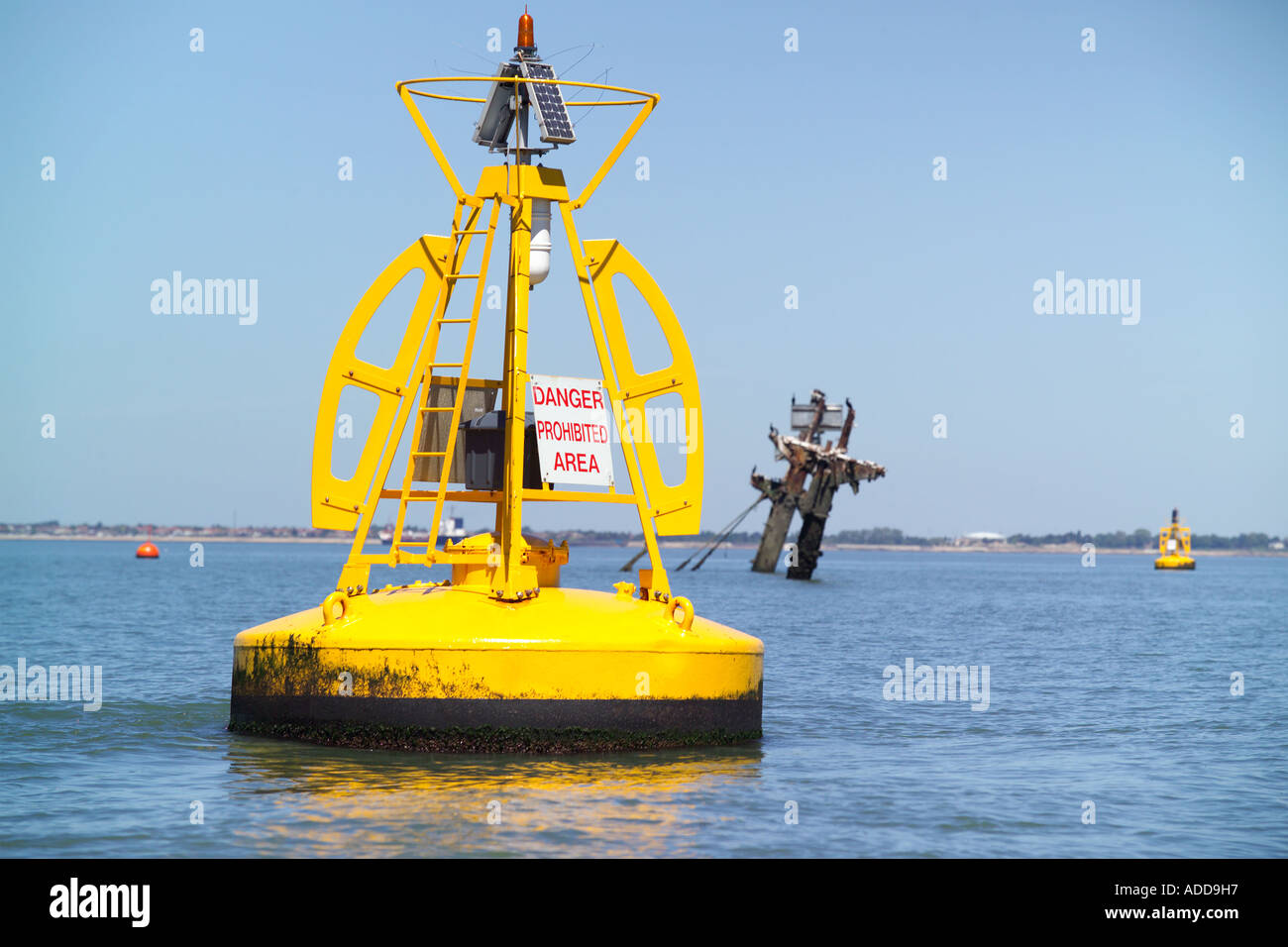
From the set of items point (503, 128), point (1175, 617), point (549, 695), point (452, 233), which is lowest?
point (1175, 617)

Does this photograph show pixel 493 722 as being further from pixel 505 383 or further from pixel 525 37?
pixel 525 37

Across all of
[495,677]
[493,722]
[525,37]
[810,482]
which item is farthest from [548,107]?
[810,482]

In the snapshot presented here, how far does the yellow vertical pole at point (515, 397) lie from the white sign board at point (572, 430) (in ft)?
0.74

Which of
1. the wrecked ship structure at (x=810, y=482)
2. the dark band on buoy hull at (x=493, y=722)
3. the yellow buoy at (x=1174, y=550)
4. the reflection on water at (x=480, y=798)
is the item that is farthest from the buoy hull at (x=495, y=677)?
the yellow buoy at (x=1174, y=550)

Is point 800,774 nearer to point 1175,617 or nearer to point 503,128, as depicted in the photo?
point 503,128

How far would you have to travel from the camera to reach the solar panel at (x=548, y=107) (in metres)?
13.8

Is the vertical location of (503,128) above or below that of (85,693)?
above

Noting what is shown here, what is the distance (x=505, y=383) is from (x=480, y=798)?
484 centimetres

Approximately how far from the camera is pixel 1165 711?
19797 mm

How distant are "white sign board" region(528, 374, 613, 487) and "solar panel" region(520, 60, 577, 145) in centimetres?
254

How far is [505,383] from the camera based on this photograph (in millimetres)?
14188

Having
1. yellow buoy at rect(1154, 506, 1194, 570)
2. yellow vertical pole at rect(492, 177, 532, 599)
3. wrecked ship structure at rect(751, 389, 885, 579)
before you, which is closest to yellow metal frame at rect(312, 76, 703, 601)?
yellow vertical pole at rect(492, 177, 532, 599)

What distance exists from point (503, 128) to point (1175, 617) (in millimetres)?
42635

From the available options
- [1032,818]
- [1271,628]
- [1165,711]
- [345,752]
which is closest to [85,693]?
[345,752]
